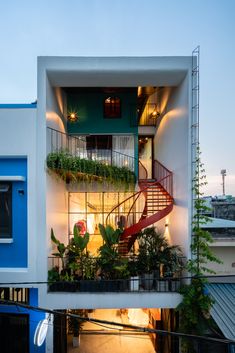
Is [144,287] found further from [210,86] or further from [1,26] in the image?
[1,26]

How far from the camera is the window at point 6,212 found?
24.8 ft

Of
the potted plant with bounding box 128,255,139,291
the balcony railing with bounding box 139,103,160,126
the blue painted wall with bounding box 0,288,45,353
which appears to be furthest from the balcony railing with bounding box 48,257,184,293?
the balcony railing with bounding box 139,103,160,126

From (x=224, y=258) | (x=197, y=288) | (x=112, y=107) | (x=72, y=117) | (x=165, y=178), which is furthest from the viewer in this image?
(x=112, y=107)

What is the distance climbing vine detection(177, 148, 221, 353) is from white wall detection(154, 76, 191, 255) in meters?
0.27

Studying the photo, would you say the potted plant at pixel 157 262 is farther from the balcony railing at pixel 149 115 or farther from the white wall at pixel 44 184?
the balcony railing at pixel 149 115

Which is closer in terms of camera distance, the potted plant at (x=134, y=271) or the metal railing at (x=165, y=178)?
the potted plant at (x=134, y=271)

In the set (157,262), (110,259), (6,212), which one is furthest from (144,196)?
(6,212)

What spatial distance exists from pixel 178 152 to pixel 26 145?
5555 mm

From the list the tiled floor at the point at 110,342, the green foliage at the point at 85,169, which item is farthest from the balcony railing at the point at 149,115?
the tiled floor at the point at 110,342

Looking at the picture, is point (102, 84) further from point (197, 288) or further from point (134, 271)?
point (197, 288)

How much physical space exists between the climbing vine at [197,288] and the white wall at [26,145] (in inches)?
195

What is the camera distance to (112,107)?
11.1m

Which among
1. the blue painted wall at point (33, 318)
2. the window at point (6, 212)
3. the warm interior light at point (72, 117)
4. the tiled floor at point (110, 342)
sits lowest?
the tiled floor at point (110, 342)

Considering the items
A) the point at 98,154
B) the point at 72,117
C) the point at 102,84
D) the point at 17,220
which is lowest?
the point at 17,220
